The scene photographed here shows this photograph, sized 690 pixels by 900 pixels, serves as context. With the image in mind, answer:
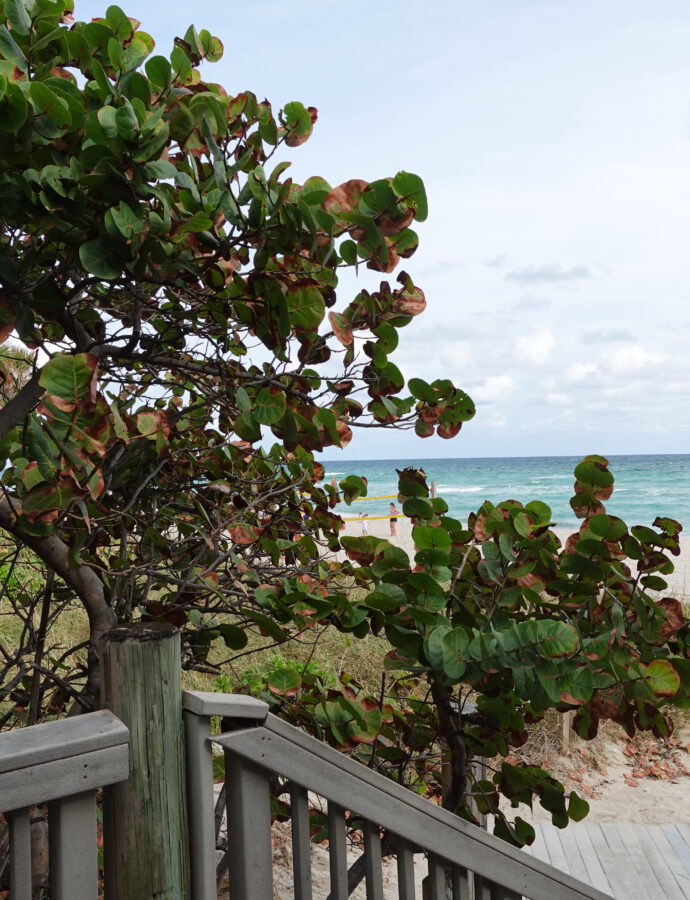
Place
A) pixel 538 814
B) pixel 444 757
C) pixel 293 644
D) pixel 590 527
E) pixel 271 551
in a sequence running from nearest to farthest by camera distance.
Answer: pixel 590 527, pixel 271 551, pixel 444 757, pixel 538 814, pixel 293 644

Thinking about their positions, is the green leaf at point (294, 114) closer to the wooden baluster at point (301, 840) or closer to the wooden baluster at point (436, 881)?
the wooden baluster at point (301, 840)

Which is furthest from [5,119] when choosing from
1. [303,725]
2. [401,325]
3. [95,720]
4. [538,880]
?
[538,880]

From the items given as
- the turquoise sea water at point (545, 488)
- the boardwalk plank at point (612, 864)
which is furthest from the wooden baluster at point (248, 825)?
the turquoise sea water at point (545, 488)

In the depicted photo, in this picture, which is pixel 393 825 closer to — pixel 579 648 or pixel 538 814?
pixel 579 648

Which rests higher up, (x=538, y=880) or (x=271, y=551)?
(x=271, y=551)

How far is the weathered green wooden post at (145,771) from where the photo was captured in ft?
4.25

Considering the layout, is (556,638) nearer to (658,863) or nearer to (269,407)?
(269,407)

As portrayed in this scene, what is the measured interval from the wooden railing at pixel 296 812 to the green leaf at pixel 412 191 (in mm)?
988

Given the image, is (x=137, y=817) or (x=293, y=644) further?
(x=293, y=644)

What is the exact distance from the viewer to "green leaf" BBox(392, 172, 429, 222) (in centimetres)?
140

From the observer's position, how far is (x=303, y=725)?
7.24 ft

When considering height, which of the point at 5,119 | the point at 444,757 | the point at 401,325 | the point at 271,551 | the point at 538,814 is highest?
the point at 5,119

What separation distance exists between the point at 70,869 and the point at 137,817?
13 cm

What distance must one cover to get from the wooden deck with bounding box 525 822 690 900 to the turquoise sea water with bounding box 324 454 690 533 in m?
27.5
